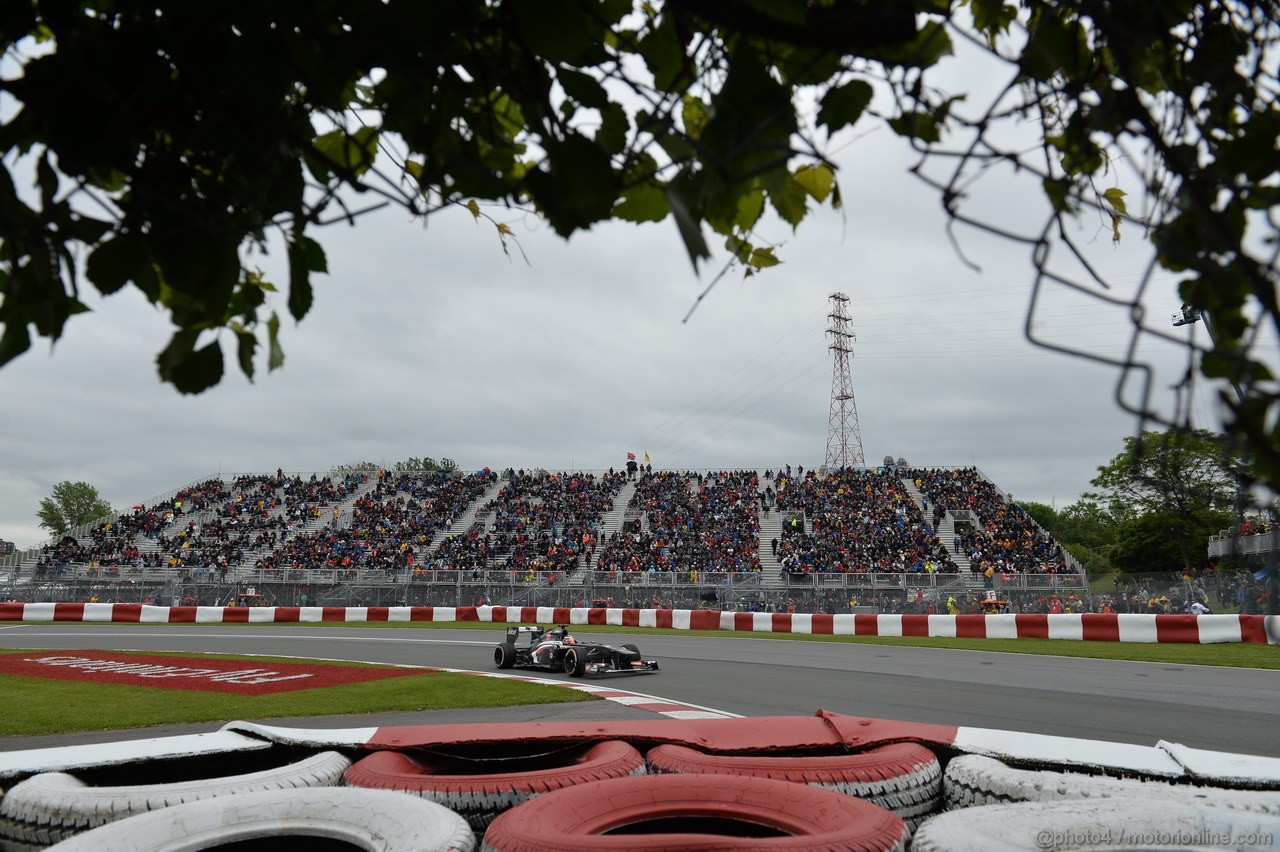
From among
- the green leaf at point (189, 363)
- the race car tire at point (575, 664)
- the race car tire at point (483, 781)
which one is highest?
the green leaf at point (189, 363)

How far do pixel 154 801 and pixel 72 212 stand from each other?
2402mm

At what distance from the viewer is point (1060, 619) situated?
18797 millimetres

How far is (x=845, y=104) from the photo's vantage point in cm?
172

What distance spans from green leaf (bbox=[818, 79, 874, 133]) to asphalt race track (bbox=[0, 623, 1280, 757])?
7039mm

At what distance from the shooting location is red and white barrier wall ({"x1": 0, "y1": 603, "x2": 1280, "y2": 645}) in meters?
17.2

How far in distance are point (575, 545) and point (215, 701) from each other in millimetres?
29137

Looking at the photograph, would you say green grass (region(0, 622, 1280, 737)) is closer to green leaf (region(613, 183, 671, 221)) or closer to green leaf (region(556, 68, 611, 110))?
green leaf (region(613, 183, 671, 221))

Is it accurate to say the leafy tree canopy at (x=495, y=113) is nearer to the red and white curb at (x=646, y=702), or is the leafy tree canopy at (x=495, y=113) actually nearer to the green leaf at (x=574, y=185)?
the green leaf at (x=574, y=185)

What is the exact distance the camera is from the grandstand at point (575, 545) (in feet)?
88.5

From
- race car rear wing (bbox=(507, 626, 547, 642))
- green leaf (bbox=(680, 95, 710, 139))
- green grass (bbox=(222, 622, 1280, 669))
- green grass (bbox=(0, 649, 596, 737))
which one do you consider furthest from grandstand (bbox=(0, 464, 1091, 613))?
green leaf (bbox=(680, 95, 710, 139))

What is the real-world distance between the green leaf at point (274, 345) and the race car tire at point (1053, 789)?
3.03m

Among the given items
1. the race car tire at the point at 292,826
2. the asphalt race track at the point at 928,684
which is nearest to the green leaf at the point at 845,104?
the race car tire at the point at 292,826

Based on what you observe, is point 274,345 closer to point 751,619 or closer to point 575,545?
point 751,619

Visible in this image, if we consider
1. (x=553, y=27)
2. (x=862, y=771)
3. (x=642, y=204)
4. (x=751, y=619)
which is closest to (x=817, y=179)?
(x=642, y=204)
